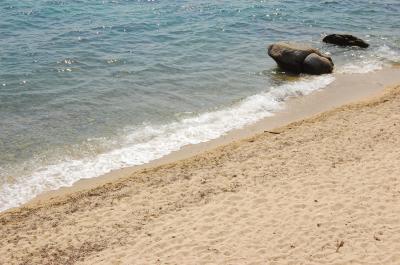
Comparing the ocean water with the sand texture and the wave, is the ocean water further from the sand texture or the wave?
the sand texture

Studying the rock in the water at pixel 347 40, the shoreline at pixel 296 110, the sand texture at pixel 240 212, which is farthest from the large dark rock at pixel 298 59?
the sand texture at pixel 240 212

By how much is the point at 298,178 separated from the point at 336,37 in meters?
13.9

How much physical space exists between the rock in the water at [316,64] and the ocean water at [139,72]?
1.27 ft

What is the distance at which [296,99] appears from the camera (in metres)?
18.1

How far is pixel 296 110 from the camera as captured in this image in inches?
676

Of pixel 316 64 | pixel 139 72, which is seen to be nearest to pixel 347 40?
pixel 316 64

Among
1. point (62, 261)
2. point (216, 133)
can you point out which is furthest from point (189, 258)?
point (216, 133)

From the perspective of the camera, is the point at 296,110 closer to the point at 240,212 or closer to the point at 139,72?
the point at 139,72

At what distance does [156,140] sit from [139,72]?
244 inches

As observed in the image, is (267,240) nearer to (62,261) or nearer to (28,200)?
(62,261)

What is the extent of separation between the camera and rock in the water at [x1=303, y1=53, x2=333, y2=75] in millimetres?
20172

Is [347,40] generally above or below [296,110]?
above

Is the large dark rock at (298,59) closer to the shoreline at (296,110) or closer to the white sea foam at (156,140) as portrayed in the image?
the shoreline at (296,110)

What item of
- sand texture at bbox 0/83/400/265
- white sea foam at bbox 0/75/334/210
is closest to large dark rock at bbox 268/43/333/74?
white sea foam at bbox 0/75/334/210
